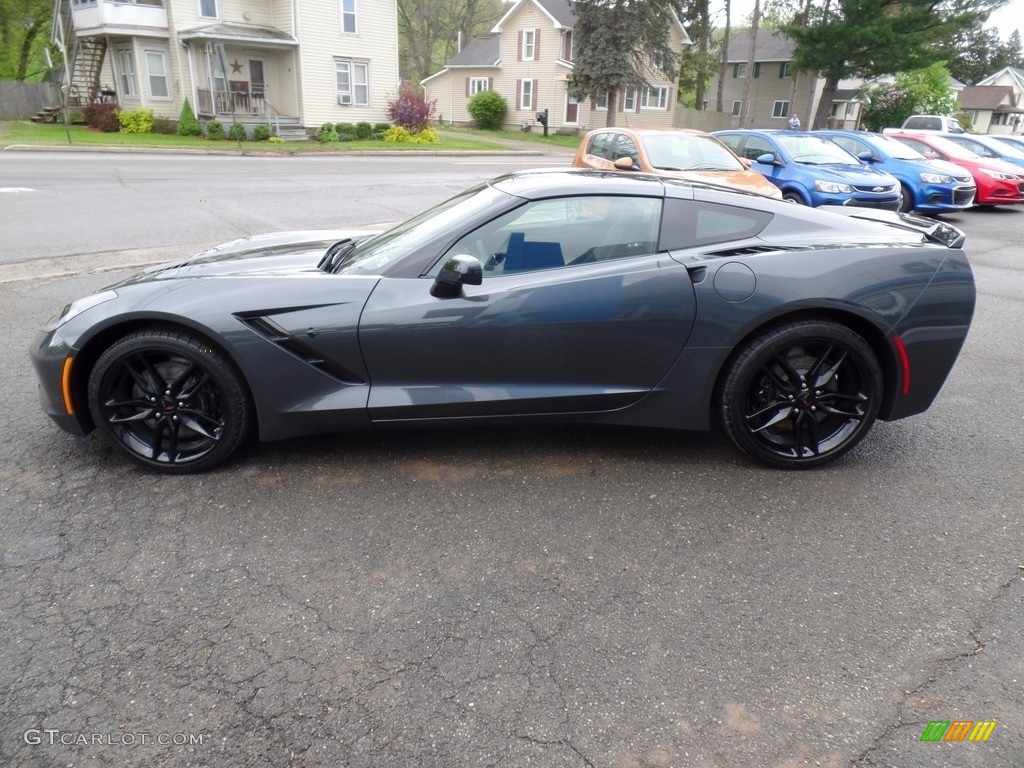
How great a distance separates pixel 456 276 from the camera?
11.1ft

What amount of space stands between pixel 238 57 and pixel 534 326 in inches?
1261

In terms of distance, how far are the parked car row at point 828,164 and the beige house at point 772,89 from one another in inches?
1529

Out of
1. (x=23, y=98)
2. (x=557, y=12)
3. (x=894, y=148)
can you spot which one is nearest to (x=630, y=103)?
(x=557, y=12)

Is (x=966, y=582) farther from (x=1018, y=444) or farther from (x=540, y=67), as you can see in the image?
(x=540, y=67)

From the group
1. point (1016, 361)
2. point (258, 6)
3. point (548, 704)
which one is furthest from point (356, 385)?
point (258, 6)

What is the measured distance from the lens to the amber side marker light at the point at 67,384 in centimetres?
350

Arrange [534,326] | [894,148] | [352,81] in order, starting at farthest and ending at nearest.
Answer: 1. [352,81]
2. [894,148]
3. [534,326]

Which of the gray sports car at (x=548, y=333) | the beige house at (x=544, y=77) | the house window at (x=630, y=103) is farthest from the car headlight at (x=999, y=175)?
the house window at (x=630, y=103)

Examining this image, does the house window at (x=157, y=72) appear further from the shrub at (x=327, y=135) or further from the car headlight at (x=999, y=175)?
the car headlight at (x=999, y=175)

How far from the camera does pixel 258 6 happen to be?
31.0 metres

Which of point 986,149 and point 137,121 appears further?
point 137,121

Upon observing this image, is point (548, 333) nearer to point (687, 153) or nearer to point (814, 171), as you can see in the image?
point (687, 153)

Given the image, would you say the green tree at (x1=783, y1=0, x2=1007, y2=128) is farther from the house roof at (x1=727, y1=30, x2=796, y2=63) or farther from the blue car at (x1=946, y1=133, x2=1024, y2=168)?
the blue car at (x1=946, y1=133, x2=1024, y2=168)

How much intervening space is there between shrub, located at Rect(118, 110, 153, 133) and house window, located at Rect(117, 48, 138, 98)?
6.21ft
